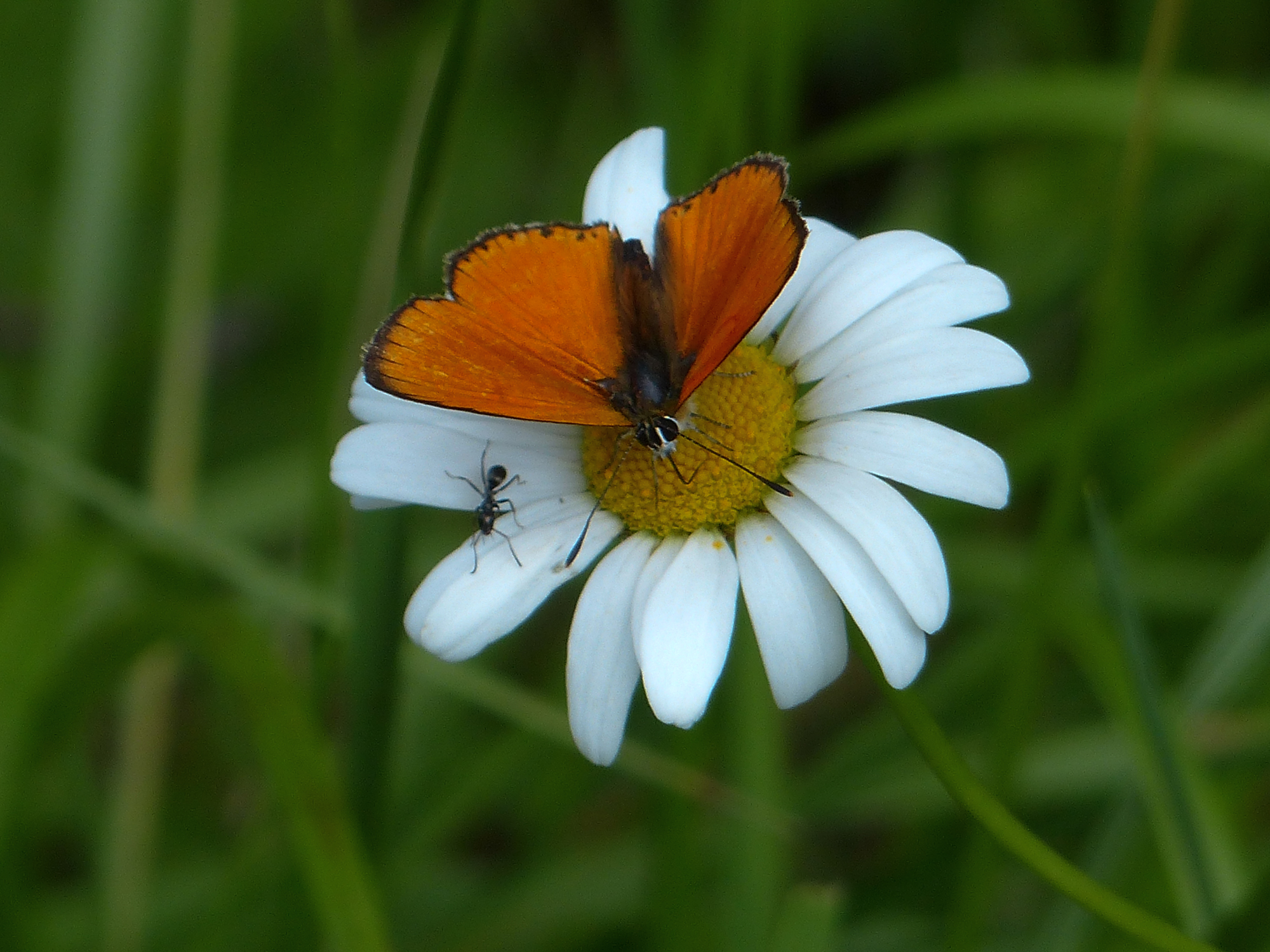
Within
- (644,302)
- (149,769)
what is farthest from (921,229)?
(149,769)

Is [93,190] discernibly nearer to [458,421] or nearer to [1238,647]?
[458,421]

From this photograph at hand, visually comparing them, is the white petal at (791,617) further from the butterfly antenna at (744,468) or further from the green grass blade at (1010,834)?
the green grass blade at (1010,834)

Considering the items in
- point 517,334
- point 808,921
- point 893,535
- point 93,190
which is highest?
point 93,190

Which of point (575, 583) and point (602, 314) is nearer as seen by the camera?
point (602, 314)

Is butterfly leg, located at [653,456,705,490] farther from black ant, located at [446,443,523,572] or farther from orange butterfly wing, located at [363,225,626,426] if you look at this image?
black ant, located at [446,443,523,572]

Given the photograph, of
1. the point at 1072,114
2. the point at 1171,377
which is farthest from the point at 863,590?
the point at 1072,114

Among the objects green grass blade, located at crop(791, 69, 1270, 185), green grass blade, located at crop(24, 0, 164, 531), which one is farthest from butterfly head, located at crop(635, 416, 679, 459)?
green grass blade, located at crop(24, 0, 164, 531)

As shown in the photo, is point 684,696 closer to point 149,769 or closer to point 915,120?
point 915,120
